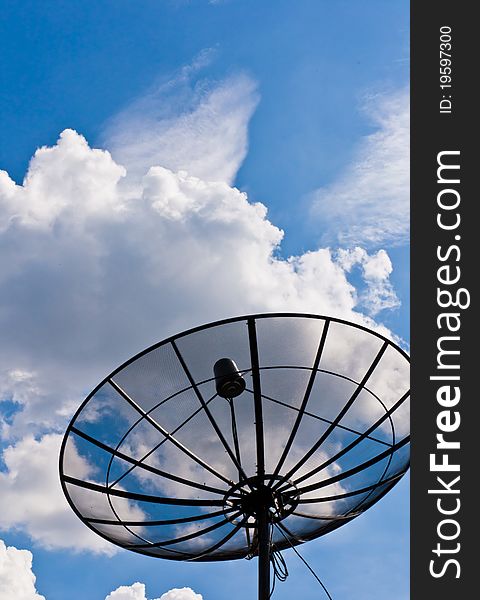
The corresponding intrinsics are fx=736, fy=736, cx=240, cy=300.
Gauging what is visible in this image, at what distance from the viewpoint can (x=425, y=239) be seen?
946 centimetres

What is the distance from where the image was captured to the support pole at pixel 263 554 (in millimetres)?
10615

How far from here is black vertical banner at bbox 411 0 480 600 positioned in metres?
8.35

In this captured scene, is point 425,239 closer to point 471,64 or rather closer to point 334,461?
point 471,64

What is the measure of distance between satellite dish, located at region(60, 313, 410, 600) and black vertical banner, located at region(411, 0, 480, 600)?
2.25 meters

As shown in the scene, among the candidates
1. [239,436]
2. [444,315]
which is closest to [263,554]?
[239,436]

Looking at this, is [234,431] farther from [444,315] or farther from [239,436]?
[444,315]

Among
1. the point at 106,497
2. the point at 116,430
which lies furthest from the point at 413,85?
the point at 106,497

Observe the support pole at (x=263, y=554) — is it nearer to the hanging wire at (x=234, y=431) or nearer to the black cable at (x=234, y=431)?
the black cable at (x=234, y=431)

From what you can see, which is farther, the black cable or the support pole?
the black cable

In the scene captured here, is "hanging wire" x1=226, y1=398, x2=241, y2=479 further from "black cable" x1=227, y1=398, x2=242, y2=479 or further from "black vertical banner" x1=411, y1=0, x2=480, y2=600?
"black vertical banner" x1=411, y1=0, x2=480, y2=600

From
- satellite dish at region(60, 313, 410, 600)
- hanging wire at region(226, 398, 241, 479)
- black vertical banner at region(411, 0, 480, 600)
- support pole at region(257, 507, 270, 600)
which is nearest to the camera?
black vertical banner at region(411, 0, 480, 600)

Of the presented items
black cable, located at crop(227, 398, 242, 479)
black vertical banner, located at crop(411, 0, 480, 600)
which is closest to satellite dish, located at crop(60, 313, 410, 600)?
black cable, located at crop(227, 398, 242, 479)

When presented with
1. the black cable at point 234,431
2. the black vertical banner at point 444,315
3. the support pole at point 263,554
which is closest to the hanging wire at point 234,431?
the black cable at point 234,431

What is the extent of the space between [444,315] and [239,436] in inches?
173
